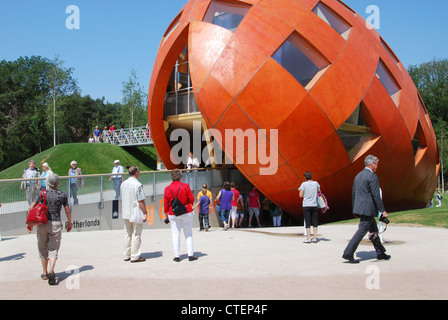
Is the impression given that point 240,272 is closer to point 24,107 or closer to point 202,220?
point 202,220

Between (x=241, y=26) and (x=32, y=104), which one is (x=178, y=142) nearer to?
(x=241, y=26)

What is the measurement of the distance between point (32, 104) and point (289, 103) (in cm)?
5069

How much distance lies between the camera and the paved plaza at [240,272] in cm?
471

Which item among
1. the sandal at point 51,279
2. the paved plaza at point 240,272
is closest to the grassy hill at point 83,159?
the paved plaza at point 240,272

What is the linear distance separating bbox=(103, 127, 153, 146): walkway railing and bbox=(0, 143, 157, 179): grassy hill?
116 centimetres

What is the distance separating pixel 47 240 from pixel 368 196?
5.06m

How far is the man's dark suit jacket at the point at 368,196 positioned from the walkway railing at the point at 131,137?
3139 cm

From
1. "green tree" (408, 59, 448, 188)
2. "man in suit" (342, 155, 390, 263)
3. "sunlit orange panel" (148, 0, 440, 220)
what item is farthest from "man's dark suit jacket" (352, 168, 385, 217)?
"green tree" (408, 59, 448, 188)

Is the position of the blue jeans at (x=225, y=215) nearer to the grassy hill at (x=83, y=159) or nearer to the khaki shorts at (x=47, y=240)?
the khaki shorts at (x=47, y=240)

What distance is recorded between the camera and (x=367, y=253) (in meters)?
6.99

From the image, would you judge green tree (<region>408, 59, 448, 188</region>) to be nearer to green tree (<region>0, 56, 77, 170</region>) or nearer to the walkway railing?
the walkway railing
